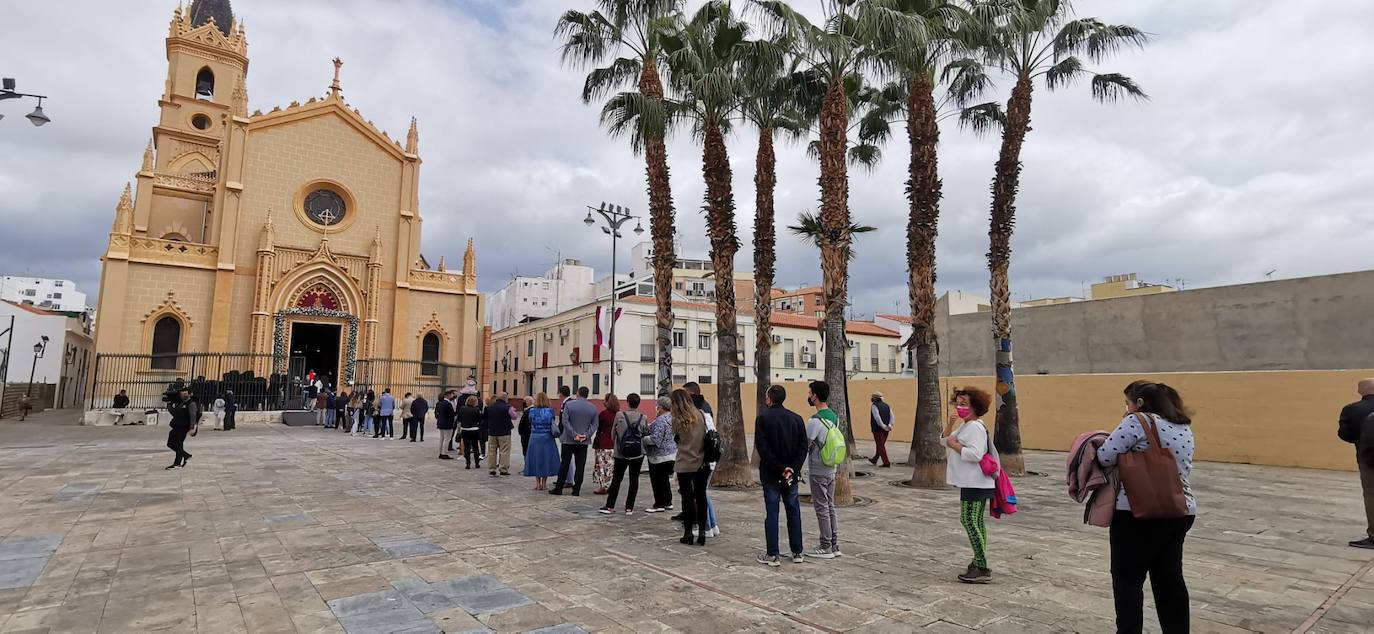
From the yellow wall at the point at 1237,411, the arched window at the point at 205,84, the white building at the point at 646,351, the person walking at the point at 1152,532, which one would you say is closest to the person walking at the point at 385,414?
the white building at the point at 646,351

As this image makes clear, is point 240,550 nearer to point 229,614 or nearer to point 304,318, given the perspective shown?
point 229,614

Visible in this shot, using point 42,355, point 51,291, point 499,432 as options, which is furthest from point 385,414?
point 51,291

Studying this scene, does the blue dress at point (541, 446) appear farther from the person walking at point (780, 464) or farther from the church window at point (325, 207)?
the church window at point (325, 207)

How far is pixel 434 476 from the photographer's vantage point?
40.3 feet

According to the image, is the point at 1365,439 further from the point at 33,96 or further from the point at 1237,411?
the point at 33,96

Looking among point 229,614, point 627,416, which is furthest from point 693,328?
point 229,614

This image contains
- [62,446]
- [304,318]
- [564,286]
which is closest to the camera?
[62,446]

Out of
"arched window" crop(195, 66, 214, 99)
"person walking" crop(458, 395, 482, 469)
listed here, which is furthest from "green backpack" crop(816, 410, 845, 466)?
"arched window" crop(195, 66, 214, 99)

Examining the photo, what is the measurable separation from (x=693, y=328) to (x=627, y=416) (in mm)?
36640

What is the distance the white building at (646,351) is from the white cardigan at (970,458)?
31.5 m

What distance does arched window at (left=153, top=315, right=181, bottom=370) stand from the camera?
1146 inches

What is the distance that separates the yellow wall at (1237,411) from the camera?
13.8 metres

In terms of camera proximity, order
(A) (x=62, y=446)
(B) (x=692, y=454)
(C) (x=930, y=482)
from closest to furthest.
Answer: (B) (x=692, y=454) → (C) (x=930, y=482) → (A) (x=62, y=446)

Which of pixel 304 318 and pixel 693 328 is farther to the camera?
pixel 693 328
